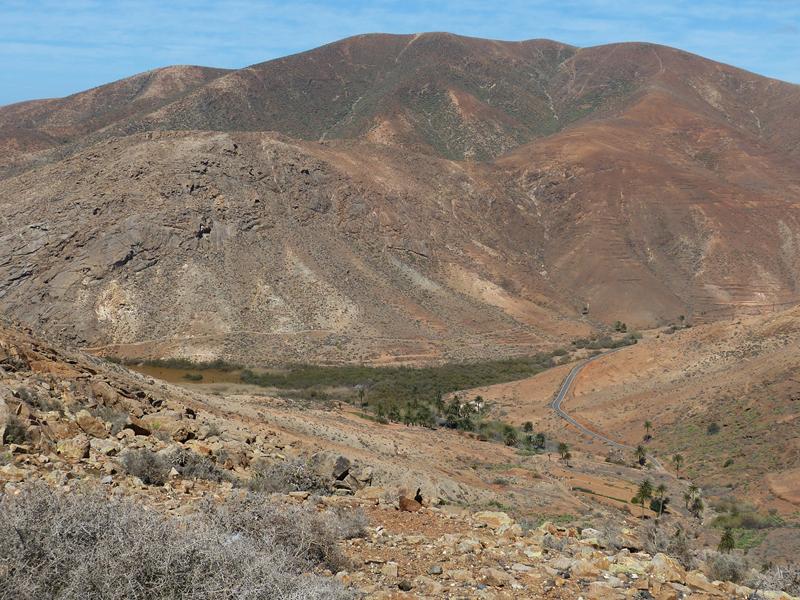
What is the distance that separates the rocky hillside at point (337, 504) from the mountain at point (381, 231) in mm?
48510

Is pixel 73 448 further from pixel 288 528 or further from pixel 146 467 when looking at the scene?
pixel 288 528

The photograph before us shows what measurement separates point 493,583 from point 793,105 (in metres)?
189

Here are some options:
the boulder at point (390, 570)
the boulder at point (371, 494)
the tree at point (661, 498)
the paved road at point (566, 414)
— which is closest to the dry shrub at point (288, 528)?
the boulder at point (390, 570)

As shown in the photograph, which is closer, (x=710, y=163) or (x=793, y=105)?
(x=710, y=163)

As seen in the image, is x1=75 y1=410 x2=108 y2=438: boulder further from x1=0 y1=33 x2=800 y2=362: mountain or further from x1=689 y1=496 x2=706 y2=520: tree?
x1=0 y1=33 x2=800 y2=362: mountain

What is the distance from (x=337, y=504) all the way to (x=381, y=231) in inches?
2814

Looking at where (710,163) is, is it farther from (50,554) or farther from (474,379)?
(50,554)

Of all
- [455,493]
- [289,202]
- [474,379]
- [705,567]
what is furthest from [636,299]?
[705,567]

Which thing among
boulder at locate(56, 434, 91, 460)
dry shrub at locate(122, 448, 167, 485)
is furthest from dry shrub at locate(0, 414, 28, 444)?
dry shrub at locate(122, 448, 167, 485)

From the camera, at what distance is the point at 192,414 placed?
1762 cm

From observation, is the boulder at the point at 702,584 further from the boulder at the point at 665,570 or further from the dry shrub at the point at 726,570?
the dry shrub at the point at 726,570

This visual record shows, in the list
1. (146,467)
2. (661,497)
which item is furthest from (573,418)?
(146,467)

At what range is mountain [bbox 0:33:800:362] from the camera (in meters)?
65.0

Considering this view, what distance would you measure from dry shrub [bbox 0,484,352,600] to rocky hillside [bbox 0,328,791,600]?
11cm
